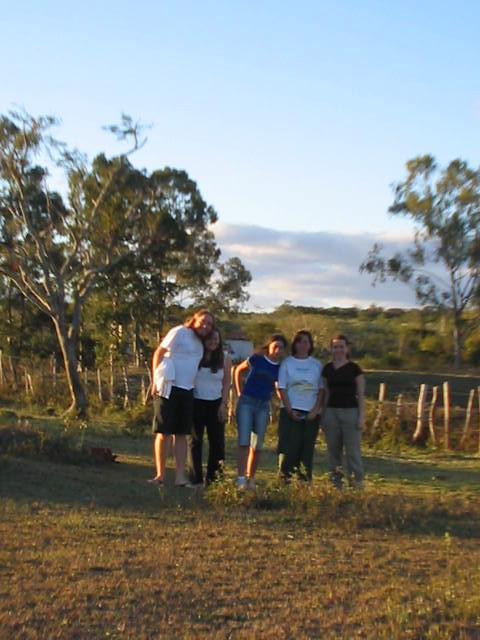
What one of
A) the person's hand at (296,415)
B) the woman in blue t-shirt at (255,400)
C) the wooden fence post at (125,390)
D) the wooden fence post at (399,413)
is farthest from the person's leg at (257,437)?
the wooden fence post at (125,390)

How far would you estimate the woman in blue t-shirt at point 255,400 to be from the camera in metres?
10.2

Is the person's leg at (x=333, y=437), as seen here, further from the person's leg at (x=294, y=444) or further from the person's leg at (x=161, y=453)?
the person's leg at (x=161, y=453)

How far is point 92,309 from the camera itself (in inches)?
1380

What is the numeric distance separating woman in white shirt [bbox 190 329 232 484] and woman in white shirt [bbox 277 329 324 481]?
59 cm

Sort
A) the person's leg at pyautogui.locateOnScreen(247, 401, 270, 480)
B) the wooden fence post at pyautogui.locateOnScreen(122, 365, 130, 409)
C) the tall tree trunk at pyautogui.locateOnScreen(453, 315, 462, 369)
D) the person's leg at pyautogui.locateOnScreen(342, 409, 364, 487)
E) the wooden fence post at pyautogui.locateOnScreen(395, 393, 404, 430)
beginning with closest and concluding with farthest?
1. the person's leg at pyautogui.locateOnScreen(342, 409, 364, 487)
2. the person's leg at pyautogui.locateOnScreen(247, 401, 270, 480)
3. the wooden fence post at pyautogui.locateOnScreen(395, 393, 404, 430)
4. the wooden fence post at pyautogui.locateOnScreen(122, 365, 130, 409)
5. the tall tree trunk at pyautogui.locateOnScreen(453, 315, 462, 369)

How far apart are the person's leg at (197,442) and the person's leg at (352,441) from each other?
139cm

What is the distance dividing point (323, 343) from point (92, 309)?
818 cm

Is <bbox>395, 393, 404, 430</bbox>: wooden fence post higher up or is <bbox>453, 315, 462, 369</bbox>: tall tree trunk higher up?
<bbox>453, 315, 462, 369</bbox>: tall tree trunk

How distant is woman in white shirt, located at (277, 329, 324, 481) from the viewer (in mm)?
9977

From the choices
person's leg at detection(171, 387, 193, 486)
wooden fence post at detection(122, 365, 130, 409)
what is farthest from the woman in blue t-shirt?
wooden fence post at detection(122, 365, 130, 409)

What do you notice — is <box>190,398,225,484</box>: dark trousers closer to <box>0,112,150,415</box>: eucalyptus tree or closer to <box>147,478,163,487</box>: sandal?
<box>147,478,163,487</box>: sandal

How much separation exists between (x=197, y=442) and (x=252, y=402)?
0.67 m

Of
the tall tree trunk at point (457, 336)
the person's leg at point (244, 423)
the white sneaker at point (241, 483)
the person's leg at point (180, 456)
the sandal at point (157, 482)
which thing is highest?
the tall tree trunk at point (457, 336)

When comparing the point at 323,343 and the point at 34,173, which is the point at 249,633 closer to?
the point at 34,173
